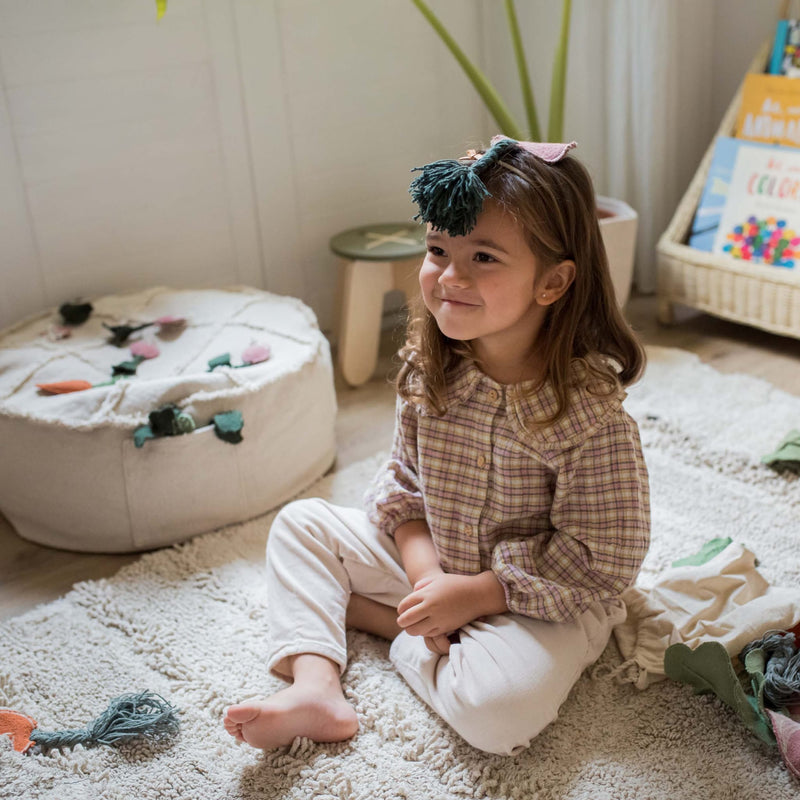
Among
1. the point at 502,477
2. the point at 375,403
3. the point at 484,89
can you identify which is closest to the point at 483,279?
the point at 502,477

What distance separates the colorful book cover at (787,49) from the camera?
231 centimetres

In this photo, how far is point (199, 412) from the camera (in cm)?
169

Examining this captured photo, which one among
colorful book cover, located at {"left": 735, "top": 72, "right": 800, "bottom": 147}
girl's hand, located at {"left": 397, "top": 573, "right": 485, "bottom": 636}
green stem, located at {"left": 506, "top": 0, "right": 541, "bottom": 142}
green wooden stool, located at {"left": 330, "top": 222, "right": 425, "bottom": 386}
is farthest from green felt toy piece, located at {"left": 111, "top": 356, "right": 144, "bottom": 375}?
colorful book cover, located at {"left": 735, "top": 72, "right": 800, "bottom": 147}

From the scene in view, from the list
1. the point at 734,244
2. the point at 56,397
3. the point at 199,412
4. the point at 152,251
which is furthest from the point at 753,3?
the point at 56,397

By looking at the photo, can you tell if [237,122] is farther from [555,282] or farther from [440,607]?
[440,607]

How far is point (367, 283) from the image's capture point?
226 centimetres

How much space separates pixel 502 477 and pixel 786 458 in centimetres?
80

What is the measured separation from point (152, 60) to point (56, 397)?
875 mm

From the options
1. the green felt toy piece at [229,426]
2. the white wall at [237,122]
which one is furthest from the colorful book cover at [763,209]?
the green felt toy piece at [229,426]

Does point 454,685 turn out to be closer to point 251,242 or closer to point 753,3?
point 251,242

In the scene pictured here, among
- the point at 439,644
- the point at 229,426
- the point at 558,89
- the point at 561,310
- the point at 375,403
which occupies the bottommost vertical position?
the point at 375,403

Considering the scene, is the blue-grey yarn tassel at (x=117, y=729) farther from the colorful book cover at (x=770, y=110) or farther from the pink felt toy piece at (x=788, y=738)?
the colorful book cover at (x=770, y=110)

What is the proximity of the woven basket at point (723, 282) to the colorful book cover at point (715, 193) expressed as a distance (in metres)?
0.03

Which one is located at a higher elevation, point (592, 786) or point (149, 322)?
point (149, 322)
